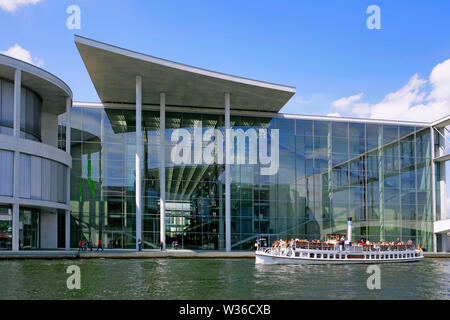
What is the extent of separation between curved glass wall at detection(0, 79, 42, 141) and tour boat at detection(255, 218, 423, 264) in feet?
78.9

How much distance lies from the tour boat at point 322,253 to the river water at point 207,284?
687 centimetres

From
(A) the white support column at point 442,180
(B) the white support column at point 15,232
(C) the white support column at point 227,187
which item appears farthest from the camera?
(A) the white support column at point 442,180

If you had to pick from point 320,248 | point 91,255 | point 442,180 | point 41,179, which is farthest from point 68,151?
point 442,180

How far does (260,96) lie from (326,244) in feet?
58.6

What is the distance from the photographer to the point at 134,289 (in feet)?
72.4

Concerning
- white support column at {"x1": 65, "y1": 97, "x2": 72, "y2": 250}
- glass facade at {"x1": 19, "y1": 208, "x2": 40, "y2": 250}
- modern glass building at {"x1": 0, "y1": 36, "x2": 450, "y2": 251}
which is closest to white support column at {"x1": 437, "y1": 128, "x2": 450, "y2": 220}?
modern glass building at {"x1": 0, "y1": 36, "x2": 450, "y2": 251}

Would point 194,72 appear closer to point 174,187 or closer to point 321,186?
point 174,187

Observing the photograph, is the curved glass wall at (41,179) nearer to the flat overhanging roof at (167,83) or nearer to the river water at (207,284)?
the flat overhanging roof at (167,83)

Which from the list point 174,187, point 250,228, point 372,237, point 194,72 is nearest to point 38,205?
Answer: point 174,187

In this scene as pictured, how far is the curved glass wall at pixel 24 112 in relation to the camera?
44031 mm

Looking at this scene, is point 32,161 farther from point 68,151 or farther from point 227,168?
point 227,168

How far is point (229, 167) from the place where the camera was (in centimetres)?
5209

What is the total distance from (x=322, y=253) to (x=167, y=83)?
72.5 feet

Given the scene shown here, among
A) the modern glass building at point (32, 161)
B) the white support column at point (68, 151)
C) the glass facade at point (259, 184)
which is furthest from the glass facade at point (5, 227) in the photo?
the glass facade at point (259, 184)
